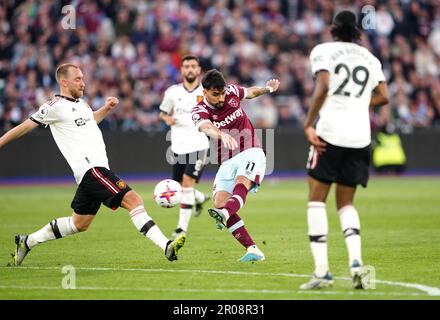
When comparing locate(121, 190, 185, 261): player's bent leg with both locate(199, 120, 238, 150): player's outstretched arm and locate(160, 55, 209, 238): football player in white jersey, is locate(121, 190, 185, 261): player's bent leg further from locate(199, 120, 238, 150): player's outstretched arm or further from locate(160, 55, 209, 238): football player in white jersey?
locate(160, 55, 209, 238): football player in white jersey

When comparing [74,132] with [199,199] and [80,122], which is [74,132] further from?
[199,199]

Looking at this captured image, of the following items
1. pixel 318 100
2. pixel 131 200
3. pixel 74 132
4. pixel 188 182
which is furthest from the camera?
pixel 188 182

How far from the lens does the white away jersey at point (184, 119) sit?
14.8 m

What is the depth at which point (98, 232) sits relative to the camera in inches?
586

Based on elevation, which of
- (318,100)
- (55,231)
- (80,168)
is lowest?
(55,231)

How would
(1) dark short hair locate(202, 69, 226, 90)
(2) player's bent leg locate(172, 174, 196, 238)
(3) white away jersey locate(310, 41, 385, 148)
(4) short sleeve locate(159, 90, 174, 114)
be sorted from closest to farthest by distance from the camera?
(3) white away jersey locate(310, 41, 385, 148) → (1) dark short hair locate(202, 69, 226, 90) → (2) player's bent leg locate(172, 174, 196, 238) → (4) short sleeve locate(159, 90, 174, 114)

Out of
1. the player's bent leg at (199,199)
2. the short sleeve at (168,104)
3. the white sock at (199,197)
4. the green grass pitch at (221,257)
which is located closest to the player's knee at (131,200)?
the green grass pitch at (221,257)

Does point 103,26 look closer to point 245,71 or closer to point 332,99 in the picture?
point 245,71

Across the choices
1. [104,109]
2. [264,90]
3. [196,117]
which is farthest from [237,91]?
[104,109]

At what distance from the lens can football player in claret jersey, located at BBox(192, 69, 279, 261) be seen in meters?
11.0

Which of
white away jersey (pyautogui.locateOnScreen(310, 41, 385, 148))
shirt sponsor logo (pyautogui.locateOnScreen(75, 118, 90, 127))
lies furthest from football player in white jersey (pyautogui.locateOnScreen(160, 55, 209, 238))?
white away jersey (pyautogui.locateOnScreen(310, 41, 385, 148))

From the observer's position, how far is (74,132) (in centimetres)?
1084

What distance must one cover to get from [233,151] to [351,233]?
9.58 feet

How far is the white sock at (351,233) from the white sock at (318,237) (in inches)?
8.9
